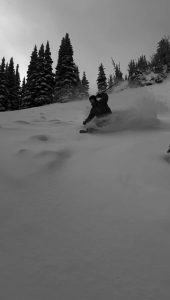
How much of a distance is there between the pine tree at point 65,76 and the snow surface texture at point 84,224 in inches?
1068

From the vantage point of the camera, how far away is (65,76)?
1293 inches

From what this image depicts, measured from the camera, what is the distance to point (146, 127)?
7070mm

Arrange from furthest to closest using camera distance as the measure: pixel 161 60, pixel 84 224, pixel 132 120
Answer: pixel 161 60 < pixel 132 120 < pixel 84 224

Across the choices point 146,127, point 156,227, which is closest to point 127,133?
point 146,127

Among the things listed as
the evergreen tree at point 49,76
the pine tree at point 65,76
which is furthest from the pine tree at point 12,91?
the pine tree at point 65,76

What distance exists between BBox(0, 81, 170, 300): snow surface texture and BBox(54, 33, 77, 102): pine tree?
2713 centimetres

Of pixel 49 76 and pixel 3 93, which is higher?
pixel 49 76

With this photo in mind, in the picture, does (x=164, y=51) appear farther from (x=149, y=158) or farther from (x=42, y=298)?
(x=42, y=298)

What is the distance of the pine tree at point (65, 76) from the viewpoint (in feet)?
104

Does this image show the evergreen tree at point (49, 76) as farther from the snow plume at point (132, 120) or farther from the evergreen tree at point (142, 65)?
the snow plume at point (132, 120)

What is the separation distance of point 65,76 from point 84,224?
31.8 m

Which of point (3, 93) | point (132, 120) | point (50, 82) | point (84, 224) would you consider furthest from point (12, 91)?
point (84, 224)

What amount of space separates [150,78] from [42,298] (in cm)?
2766

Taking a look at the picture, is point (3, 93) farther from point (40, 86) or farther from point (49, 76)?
point (49, 76)
